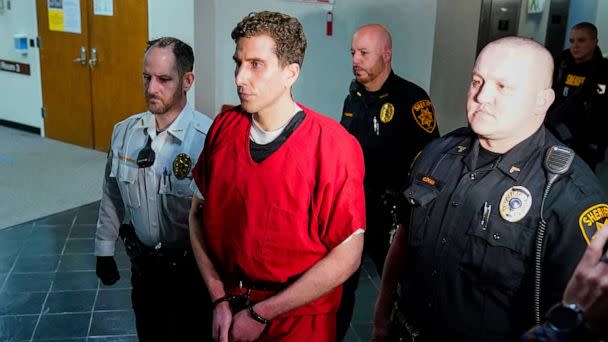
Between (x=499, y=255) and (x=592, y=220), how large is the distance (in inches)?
9.0

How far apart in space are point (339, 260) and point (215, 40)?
14.1 feet

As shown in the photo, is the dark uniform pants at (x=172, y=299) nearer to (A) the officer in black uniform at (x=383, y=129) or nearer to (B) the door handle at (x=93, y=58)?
(A) the officer in black uniform at (x=383, y=129)

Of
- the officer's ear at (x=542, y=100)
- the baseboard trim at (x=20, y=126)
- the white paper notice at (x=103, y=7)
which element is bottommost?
the baseboard trim at (x=20, y=126)

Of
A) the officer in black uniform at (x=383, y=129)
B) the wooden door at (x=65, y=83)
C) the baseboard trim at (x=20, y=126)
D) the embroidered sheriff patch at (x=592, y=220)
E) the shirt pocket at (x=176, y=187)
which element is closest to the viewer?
the embroidered sheriff patch at (x=592, y=220)

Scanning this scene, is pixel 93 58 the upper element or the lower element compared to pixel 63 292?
upper

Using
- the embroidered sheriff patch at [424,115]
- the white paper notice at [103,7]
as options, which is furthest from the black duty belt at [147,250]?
the white paper notice at [103,7]

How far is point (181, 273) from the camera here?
2.14 m

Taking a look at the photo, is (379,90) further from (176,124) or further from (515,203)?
(515,203)

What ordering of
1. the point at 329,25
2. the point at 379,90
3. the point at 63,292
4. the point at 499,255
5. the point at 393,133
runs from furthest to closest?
1. the point at 329,25
2. the point at 63,292
3. the point at 379,90
4. the point at 393,133
5. the point at 499,255

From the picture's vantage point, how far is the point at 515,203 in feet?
4.81

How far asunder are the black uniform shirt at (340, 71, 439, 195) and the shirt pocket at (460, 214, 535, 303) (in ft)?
5.04

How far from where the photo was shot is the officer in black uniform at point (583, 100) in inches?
194

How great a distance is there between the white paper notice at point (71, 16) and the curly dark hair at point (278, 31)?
5.41m

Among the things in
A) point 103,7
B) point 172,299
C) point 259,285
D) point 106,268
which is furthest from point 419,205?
point 103,7
